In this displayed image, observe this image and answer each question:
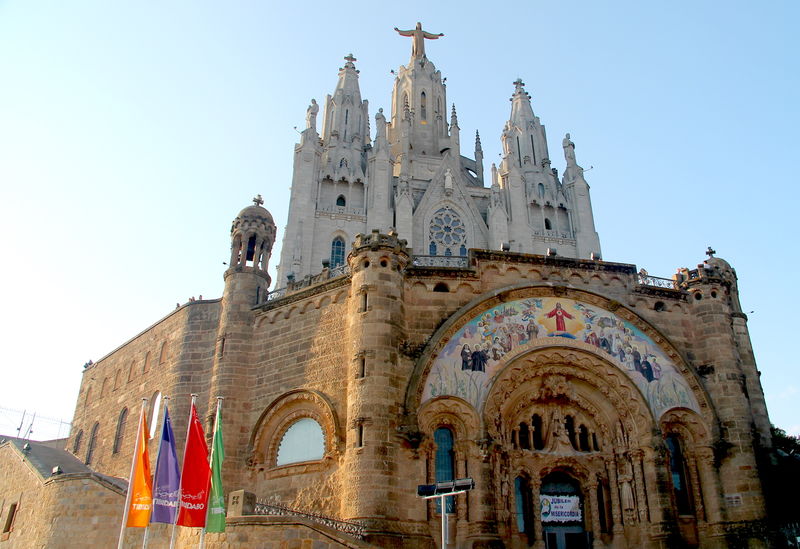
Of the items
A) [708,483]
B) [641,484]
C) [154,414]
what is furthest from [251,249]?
[708,483]

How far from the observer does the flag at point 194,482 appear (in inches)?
634

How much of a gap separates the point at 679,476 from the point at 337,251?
28.0m

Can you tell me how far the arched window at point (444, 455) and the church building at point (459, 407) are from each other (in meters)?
0.06

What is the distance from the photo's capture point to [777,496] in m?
21.8

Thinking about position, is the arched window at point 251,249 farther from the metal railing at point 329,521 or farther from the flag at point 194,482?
the flag at point 194,482

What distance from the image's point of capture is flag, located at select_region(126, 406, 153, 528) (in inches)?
618

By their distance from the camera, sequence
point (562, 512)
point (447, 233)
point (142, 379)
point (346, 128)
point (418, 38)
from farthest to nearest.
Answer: point (418, 38), point (346, 128), point (447, 233), point (142, 379), point (562, 512)

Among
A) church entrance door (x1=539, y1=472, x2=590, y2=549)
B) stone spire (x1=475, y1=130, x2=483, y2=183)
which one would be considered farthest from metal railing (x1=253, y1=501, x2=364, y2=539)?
stone spire (x1=475, y1=130, x2=483, y2=183)

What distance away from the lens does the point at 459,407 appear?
20969 millimetres

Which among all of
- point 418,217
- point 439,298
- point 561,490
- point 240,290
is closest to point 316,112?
point 418,217

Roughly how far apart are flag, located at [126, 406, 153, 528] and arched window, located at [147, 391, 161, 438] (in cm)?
1017

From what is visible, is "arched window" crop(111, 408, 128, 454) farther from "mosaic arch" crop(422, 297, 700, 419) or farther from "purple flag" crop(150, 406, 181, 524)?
"mosaic arch" crop(422, 297, 700, 419)

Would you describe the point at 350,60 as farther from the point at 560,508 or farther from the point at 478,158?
the point at 560,508

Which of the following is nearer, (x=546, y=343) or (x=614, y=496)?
(x=614, y=496)
